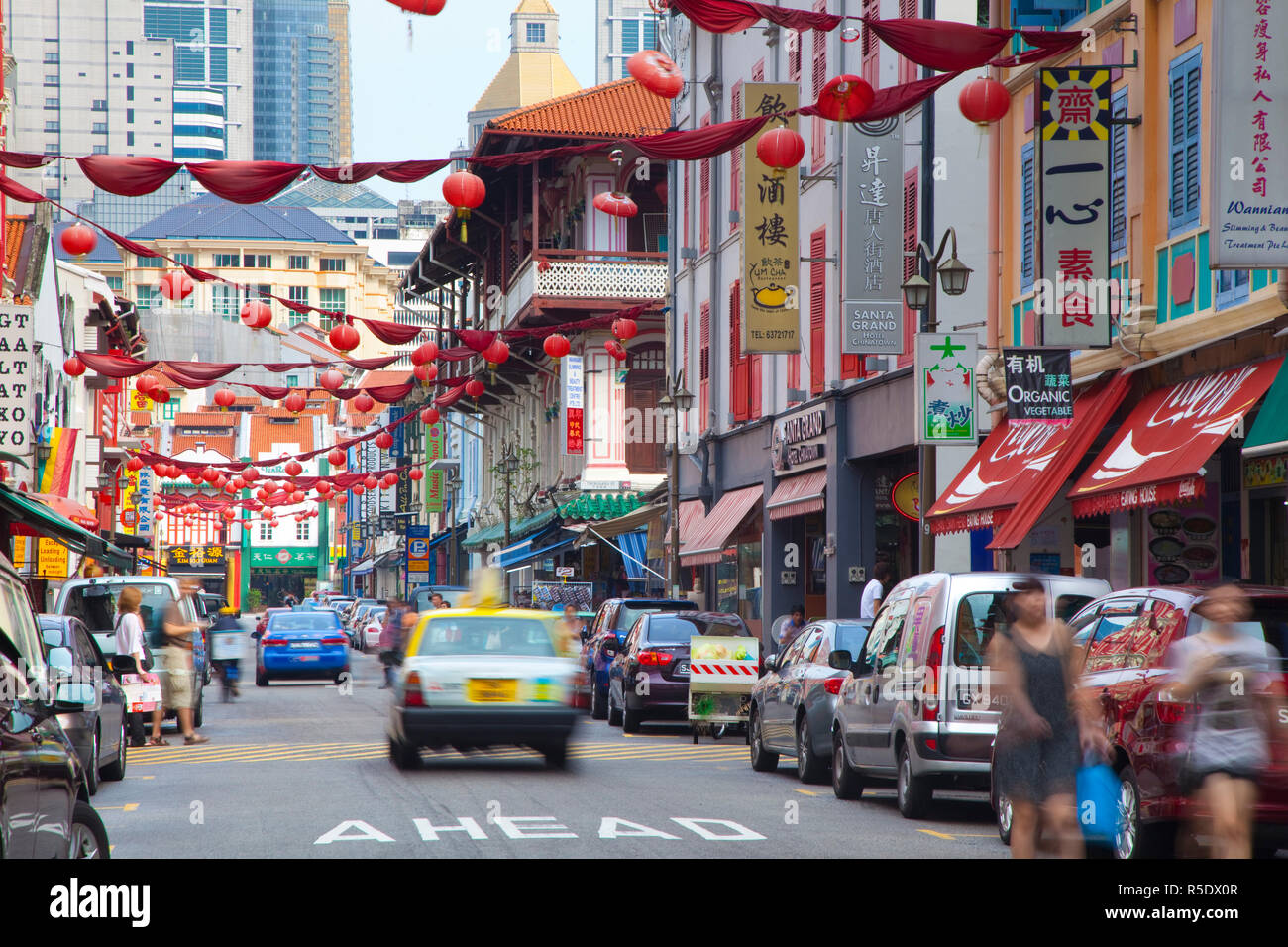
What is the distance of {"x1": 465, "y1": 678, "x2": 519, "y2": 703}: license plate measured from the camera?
1695 cm

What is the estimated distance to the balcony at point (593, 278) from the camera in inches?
1800

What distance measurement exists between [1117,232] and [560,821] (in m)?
10.7

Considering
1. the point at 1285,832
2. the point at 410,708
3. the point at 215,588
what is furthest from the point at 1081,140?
the point at 215,588

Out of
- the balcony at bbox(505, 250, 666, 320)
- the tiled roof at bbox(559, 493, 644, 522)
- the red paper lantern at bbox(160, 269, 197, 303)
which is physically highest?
the balcony at bbox(505, 250, 666, 320)

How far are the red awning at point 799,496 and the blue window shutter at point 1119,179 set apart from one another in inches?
415

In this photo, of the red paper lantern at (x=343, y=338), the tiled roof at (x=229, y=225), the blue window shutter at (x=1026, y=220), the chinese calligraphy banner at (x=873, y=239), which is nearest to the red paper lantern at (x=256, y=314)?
the red paper lantern at (x=343, y=338)

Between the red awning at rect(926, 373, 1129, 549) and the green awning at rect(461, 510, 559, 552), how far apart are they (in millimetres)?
26268

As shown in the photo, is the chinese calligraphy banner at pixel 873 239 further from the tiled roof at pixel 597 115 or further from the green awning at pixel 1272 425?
the tiled roof at pixel 597 115

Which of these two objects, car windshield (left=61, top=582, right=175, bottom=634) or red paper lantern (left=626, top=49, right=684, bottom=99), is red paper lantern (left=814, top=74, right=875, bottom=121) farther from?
car windshield (left=61, top=582, right=175, bottom=634)

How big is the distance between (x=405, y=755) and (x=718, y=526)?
18956mm

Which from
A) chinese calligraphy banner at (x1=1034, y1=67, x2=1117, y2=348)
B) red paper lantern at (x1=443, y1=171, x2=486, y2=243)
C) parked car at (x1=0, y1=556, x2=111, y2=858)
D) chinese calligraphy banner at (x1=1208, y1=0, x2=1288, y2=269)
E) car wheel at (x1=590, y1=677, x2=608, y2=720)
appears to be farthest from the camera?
car wheel at (x1=590, y1=677, x2=608, y2=720)

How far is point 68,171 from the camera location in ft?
580

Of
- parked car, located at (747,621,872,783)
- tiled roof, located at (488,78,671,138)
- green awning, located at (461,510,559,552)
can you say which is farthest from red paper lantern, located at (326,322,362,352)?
green awning, located at (461,510,559,552)

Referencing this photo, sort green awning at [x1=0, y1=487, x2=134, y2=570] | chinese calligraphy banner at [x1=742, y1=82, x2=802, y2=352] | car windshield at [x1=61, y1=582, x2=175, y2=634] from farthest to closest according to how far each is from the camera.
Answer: chinese calligraphy banner at [x1=742, y1=82, x2=802, y2=352] < car windshield at [x1=61, y1=582, x2=175, y2=634] < green awning at [x1=0, y1=487, x2=134, y2=570]
